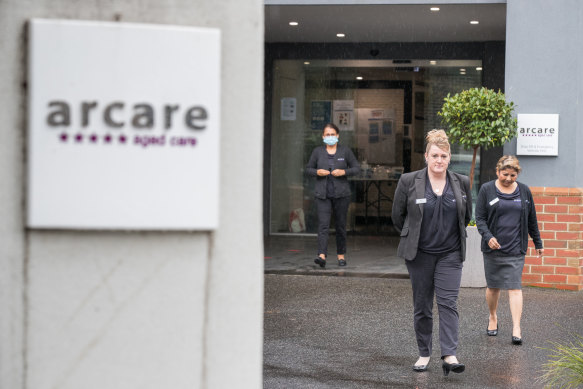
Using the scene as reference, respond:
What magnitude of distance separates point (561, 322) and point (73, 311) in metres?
7.34

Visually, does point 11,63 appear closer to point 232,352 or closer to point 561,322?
point 232,352

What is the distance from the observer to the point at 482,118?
10930mm

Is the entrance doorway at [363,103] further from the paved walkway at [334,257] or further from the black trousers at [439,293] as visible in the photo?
the black trousers at [439,293]

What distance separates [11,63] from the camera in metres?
2.58

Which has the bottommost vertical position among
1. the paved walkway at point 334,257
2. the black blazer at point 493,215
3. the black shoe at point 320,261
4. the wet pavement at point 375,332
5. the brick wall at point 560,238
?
the paved walkway at point 334,257

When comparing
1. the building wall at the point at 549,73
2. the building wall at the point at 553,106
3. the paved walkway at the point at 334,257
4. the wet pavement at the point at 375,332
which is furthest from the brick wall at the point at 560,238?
the paved walkway at the point at 334,257

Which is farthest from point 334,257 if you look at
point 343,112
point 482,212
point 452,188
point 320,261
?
point 452,188

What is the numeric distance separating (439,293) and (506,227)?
1.67 m

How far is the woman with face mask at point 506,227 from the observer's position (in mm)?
7984

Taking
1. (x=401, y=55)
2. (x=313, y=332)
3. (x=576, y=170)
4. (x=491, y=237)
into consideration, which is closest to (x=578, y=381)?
(x=491, y=237)

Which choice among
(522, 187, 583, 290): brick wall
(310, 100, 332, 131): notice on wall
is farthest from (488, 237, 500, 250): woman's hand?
(310, 100, 332, 131): notice on wall

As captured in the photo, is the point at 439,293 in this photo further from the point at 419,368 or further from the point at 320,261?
the point at 320,261

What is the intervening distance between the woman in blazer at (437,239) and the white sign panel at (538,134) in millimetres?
4921

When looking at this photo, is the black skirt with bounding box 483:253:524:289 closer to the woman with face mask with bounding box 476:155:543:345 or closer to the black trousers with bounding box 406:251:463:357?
the woman with face mask with bounding box 476:155:543:345
